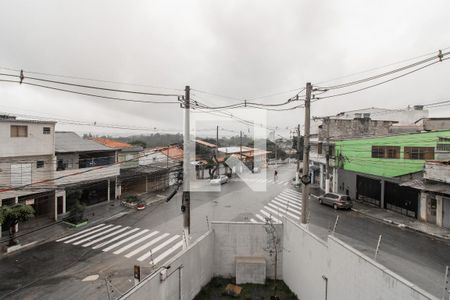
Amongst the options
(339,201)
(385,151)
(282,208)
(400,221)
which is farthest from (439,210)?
(282,208)

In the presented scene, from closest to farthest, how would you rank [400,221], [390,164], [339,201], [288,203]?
1. [400,221]
2. [390,164]
3. [339,201]
4. [288,203]

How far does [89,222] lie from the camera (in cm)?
2258

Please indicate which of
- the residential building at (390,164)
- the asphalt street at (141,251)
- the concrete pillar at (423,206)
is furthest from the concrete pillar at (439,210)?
the asphalt street at (141,251)

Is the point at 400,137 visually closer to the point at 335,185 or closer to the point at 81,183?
the point at 335,185

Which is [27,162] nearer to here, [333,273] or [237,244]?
[237,244]

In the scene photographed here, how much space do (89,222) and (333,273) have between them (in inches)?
801

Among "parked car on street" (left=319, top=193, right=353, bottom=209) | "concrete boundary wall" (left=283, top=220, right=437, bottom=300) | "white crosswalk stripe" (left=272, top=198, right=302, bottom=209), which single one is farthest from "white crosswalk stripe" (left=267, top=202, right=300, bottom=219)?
"concrete boundary wall" (left=283, top=220, right=437, bottom=300)

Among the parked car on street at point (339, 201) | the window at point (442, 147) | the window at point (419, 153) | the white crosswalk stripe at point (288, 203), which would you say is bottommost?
the white crosswalk stripe at point (288, 203)

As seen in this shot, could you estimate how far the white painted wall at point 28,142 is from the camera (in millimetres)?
19781

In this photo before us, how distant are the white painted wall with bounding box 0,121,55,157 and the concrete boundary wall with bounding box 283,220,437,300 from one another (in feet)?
67.9

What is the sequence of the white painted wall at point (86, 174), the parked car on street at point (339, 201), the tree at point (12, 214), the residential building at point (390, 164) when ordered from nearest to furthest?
1. the tree at point (12, 214)
2. the residential building at point (390, 164)
3. the white painted wall at point (86, 174)
4. the parked car on street at point (339, 201)

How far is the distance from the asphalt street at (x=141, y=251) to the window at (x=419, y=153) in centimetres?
614

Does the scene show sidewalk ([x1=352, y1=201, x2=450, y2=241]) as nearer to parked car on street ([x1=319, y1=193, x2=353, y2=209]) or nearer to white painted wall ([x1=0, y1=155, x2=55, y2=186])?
parked car on street ([x1=319, y1=193, x2=353, y2=209])

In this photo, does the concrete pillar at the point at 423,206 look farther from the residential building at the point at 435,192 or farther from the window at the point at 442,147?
the window at the point at 442,147
